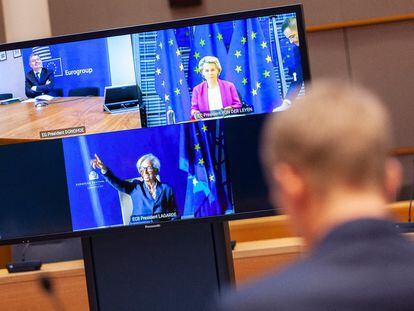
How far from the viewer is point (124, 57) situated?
3.12 metres

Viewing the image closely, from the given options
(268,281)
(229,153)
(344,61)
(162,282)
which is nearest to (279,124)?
(268,281)

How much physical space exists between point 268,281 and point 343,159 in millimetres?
186

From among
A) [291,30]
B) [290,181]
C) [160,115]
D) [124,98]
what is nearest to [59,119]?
[124,98]

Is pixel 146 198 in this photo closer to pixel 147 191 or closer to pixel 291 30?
pixel 147 191

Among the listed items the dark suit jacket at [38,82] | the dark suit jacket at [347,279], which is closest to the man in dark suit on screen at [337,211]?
the dark suit jacket at [347,279]

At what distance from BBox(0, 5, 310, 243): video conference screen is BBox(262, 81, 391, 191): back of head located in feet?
6.37

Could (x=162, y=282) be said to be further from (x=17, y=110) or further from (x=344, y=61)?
(x=344, y=61)

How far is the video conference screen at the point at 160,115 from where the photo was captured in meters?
3.08

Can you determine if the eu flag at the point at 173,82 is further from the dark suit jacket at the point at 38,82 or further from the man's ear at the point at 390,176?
the man's ear at the point at 390,176

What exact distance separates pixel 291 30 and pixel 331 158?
2052 millimetres

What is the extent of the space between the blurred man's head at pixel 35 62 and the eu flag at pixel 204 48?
575 mm

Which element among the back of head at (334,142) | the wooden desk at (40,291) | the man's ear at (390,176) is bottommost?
the wooden desk at (40,291)

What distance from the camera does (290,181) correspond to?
1129mm

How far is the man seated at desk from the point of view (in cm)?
316
